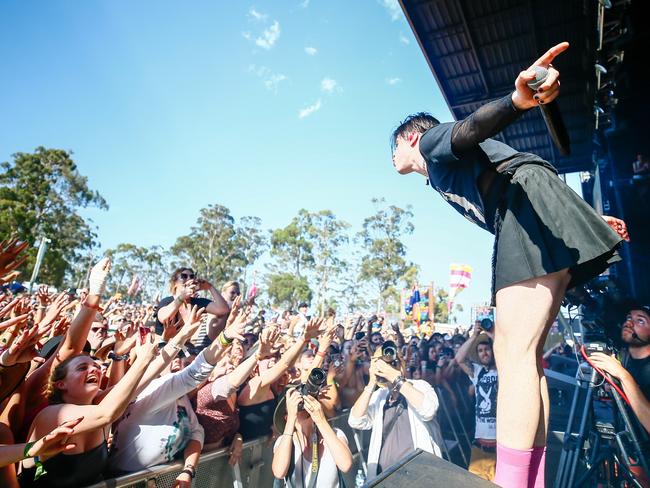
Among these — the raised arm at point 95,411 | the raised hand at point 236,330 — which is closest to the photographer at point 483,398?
the raised hand at point 236,330

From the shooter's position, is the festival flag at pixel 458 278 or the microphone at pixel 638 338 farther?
the festival flag at pixel 458 278

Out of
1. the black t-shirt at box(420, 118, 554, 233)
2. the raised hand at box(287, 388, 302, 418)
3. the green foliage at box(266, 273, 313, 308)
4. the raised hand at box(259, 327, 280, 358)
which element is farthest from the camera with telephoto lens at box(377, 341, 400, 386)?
the green foliage at box(266, 273, 313, 308)

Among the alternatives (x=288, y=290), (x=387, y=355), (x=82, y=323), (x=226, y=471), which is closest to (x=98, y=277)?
(x=82, y=323)

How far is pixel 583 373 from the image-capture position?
3.11 metres

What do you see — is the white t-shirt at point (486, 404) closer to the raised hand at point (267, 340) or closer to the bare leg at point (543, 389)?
the raised hand at point (267, 340)

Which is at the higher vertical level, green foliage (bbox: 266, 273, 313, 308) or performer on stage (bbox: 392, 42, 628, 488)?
green foliage (bbox: 266, 273, 313, 308)

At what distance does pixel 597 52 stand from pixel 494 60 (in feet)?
3.81

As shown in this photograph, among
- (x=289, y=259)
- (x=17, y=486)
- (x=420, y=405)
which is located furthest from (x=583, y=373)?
(x=289, y=259)

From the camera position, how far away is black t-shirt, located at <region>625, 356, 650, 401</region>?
2446 millimetres

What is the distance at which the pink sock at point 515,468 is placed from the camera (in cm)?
122

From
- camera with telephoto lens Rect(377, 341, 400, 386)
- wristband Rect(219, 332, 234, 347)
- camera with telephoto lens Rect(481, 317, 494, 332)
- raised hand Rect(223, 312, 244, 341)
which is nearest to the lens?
wristband Rect(219, 332, 234, 347)

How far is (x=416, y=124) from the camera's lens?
5.65ft

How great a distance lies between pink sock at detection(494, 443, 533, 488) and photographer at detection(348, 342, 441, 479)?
1.66m

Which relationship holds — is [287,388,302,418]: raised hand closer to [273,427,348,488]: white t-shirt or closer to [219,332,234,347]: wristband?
[273,427,348,488]: white t-shirt
